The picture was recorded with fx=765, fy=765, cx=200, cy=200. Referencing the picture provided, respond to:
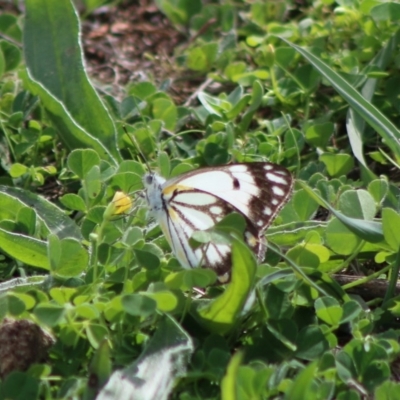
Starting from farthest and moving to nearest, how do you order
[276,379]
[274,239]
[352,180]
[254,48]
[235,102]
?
1. [254,48]
2. [235,102]
3. [352,180]
4. [274,239]
5. [276,379]

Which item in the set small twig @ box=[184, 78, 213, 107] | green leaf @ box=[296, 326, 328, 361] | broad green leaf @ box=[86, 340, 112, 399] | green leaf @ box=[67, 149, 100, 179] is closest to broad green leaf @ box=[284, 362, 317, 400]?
green leaf @ box=[296, 326, 328, 361]

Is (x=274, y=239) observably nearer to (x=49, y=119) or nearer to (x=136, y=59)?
(x=49, y=119)

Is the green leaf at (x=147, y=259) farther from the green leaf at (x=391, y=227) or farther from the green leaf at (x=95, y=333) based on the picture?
the green leaf at (x=391, y=227)

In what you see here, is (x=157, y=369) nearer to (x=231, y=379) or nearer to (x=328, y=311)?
(x=231, y=379)

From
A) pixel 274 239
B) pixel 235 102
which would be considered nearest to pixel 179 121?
pixel 235 102

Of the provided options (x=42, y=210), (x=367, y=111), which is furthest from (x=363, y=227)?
(x=42, y=210)

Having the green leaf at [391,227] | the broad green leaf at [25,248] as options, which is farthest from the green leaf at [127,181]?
the green leaf at [391,227]
